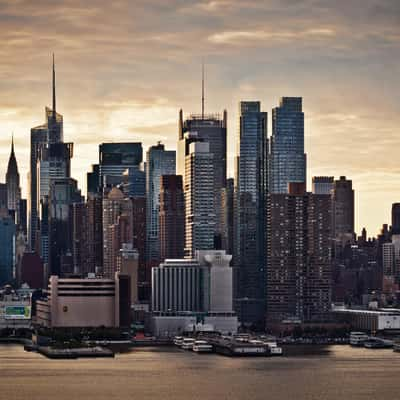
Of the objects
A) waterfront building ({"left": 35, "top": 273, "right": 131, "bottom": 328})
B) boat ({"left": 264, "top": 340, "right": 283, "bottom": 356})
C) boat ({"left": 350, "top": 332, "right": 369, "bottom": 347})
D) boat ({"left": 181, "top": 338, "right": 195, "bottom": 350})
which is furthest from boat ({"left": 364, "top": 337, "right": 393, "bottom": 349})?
waterfront building ({"left": 35, "top": 273, "right": 131, "bottom": 328})

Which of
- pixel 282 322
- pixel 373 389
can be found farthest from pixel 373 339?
pixel 373 389

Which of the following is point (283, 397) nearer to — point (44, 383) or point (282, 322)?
point (44, 383)

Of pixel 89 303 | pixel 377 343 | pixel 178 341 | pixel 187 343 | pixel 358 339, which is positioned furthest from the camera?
pixel 89 303

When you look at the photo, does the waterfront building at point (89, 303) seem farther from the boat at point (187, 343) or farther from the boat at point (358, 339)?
the boat at point (358, 339)

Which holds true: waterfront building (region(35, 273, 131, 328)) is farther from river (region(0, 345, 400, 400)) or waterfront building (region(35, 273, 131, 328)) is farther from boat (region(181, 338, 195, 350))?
river (region(0, 345, 400, 400))

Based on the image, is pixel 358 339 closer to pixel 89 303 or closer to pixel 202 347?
pixel 202 347

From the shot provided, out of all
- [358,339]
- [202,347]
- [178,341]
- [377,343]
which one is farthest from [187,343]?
[358,339]
